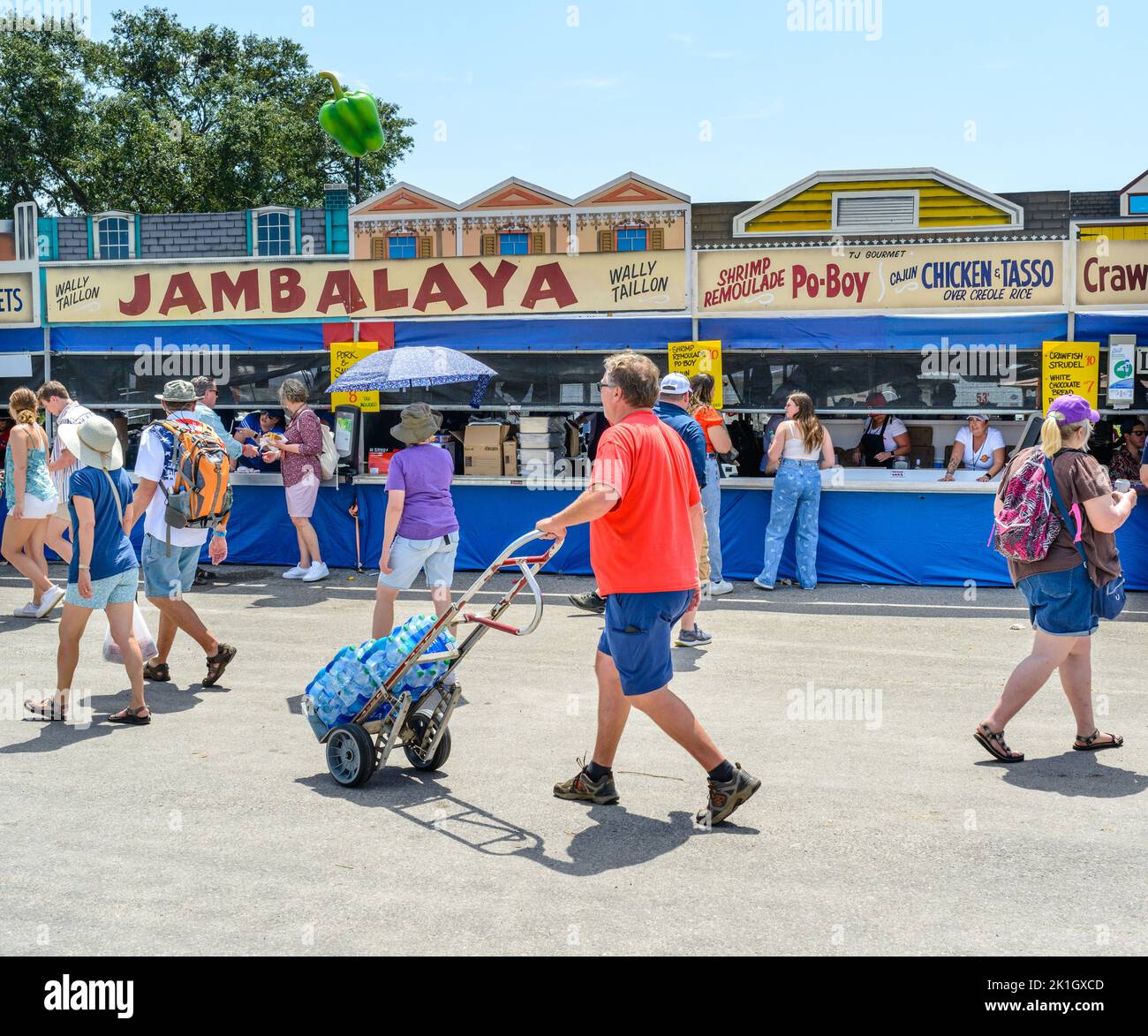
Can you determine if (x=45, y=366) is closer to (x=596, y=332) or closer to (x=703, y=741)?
(x=596, y=332)

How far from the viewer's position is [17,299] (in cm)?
1395

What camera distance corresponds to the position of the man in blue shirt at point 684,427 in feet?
28.7

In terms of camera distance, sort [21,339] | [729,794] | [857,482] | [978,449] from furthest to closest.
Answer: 1. [21,339]
2. [978,449]
3. [857,482]
4. [729,794]

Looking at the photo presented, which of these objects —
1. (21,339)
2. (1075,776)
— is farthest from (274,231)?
(1075,776)

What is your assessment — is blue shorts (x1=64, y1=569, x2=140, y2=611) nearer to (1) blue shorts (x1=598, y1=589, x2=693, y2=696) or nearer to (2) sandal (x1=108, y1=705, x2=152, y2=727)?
(2) sandal (x1=108, y1=705, x2=152, y2=727)

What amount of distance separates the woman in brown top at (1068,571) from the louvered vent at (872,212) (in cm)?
1695

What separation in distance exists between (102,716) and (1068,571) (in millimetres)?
5395

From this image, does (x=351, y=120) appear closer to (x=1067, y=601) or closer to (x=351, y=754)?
(x=351, y=754)

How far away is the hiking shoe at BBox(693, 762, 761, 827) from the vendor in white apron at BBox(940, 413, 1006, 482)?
7.29 m

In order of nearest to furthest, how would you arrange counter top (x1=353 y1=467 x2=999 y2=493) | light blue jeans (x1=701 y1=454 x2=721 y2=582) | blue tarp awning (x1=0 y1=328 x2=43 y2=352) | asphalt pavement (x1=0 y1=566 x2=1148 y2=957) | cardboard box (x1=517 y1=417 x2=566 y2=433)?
asphalt pavement (x1=0 y1=566 x2=1148 y2=957) → light blue jeans (x1=701 y1=454 x2=721 y2=582) → counter top (x1=353 y1=467 x2=999 y2=493) → cardboard box (x1=517 y1=417 x2=566 y2=433) → blue tarp awning (x1=0 y1=328 x2=43 y2=352)

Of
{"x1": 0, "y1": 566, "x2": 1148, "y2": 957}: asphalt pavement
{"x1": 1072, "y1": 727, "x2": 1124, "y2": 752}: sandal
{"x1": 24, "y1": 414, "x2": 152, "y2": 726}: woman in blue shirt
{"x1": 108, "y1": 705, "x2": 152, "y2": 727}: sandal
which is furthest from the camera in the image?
{"x1": 108, "y1": 705, "x2": 152, "y2": 727}: sandal

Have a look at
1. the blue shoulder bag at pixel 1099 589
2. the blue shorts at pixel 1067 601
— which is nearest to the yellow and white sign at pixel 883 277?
the blue shoulder bag at pixel 1099 589

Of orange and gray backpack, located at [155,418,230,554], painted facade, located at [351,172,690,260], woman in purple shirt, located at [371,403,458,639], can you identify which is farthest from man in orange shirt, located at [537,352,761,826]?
painted facade, located at [351,172,690,260]

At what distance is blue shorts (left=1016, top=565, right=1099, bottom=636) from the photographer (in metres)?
6.16
